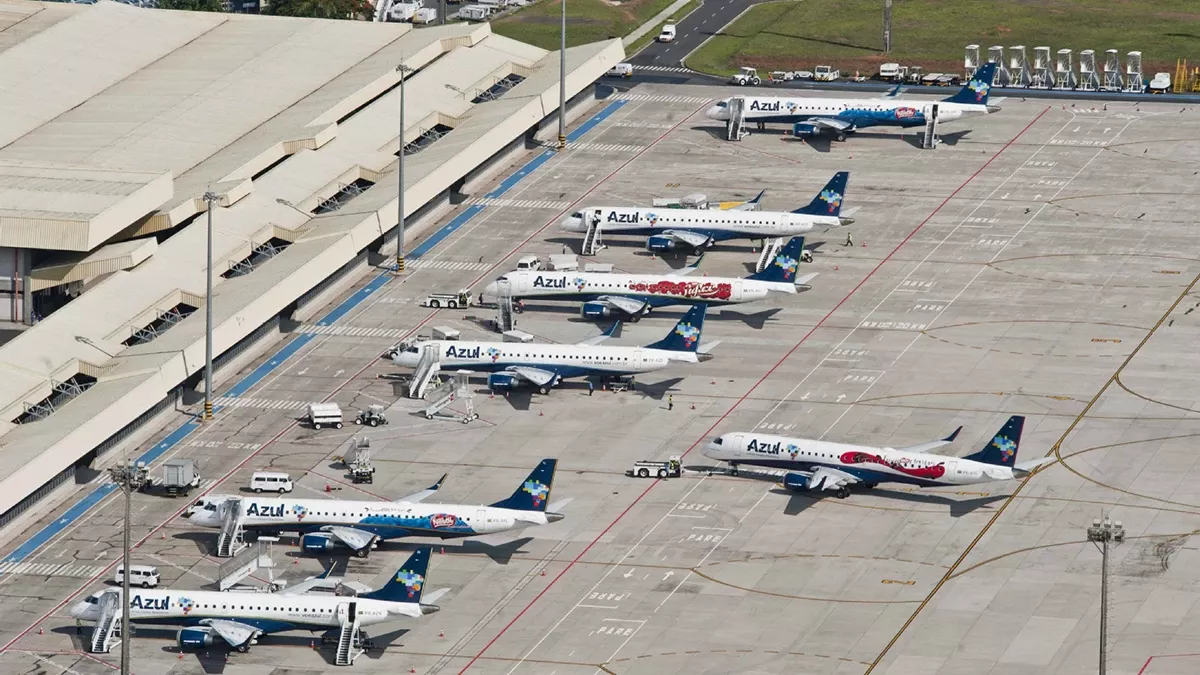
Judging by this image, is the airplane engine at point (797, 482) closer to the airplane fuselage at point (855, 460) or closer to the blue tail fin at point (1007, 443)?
the airplane fuselage at point (855, 460)

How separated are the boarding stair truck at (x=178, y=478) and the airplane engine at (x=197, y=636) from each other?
83.9 feet

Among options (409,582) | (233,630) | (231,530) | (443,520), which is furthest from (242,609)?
(443,520)

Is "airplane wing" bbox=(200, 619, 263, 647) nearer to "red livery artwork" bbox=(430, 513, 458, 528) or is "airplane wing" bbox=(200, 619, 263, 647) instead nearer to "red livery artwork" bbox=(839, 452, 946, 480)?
"red livery artwork" bbox=(430, 513, 458, 528)

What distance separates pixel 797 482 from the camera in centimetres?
19150

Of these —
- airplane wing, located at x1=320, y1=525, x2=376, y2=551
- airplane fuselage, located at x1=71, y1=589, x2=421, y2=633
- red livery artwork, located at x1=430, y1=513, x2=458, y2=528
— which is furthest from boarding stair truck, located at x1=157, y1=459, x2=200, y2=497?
red livery artwork, located at x1=430, y1=513, x2=458, y2=528

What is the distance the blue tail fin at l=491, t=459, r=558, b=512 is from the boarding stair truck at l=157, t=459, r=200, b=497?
2839cm

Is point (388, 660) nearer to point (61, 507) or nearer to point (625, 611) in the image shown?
point (625, 611)

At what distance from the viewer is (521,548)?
607 feet

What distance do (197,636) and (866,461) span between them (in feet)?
168

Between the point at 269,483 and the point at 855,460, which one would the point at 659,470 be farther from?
the point at 269,483

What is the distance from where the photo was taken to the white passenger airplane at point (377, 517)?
182 meters

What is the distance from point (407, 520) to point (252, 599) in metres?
15.3

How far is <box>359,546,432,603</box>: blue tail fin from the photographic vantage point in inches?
6673

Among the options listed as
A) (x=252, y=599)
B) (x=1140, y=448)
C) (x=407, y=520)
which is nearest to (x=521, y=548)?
(x=407, y=520)
